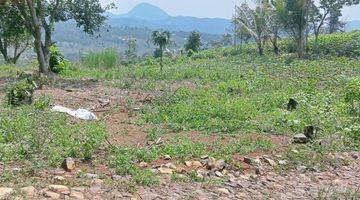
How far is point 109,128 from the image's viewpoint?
8617mm

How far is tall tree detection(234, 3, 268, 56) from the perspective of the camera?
36.2 metres

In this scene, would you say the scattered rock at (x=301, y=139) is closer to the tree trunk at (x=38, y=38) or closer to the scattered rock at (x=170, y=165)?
the scattered rock at (x=170, y=165)

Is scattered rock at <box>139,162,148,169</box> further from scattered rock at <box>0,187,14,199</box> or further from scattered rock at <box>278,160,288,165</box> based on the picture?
scattered rock at <box>278,160,288,165</box>

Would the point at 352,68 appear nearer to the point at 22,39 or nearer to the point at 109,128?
the point at 109,128

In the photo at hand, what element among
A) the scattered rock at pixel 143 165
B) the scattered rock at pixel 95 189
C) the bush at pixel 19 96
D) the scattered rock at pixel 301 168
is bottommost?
the scattered rock at pixel 301 168

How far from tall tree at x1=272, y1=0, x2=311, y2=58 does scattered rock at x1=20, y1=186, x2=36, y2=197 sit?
28.0m

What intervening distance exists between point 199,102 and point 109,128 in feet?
12.5

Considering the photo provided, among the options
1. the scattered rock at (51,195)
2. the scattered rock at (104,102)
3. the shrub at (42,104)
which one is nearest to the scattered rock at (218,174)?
the scattered rock at (51,195)

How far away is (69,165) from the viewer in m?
5.86

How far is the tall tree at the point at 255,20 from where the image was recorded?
119ft

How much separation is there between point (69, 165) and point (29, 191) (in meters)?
0.94

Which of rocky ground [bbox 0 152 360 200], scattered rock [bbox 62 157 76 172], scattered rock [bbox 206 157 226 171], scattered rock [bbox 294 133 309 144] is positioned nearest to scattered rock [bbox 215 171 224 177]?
rocky ground [bbox 0 152 360 200]

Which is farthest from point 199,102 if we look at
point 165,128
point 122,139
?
point 122,139

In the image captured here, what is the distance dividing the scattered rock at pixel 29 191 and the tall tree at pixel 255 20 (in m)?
31.9
